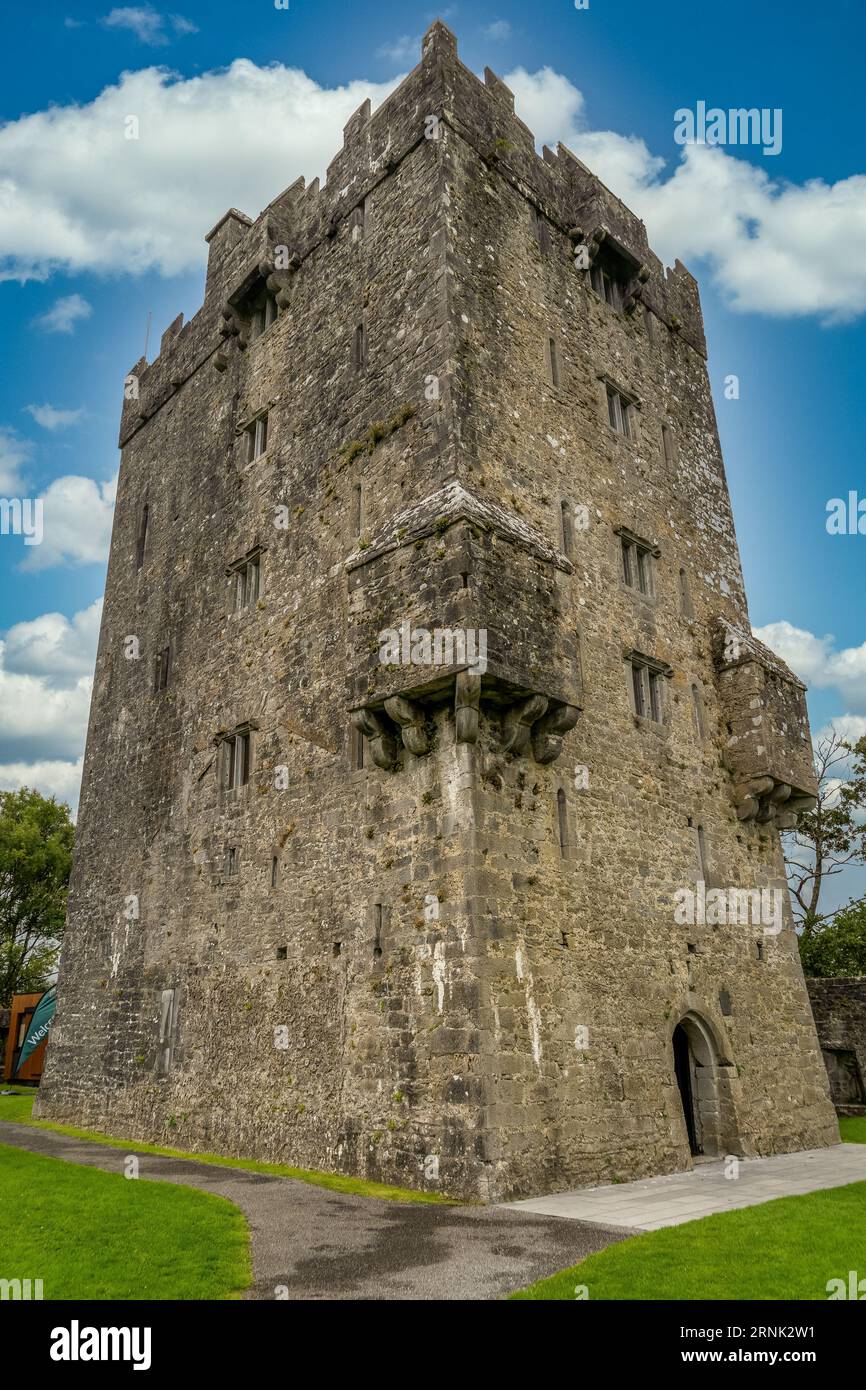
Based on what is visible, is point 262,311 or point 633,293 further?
point 262,311

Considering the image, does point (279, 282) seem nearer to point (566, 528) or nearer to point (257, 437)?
point (257, 437)

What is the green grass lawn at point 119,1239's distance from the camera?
7.36 m

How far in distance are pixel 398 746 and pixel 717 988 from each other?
766 centimetres

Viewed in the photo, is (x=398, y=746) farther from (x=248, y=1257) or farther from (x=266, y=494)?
(x=266, y=494)

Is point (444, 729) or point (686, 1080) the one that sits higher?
point (444, 729)

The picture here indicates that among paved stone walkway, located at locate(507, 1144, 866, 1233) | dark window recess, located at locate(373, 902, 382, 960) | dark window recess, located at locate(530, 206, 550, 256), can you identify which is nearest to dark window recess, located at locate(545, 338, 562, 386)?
dark window recess, located at locate(530, 206, 550, 256)

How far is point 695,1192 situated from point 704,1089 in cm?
440

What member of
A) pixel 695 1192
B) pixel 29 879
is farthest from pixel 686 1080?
pixel 29 879

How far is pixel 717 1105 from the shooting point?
16.2 metres

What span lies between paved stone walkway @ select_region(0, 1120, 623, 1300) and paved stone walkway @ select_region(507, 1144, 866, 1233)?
63 cm

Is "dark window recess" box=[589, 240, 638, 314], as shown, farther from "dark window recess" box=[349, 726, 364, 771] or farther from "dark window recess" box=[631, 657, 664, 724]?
"dark window recess" box=[349, 726, 364, 771]

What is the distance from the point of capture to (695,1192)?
1226cm

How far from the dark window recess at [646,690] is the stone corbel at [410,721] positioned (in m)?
5.25

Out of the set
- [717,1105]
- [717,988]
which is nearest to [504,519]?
[717,988]
